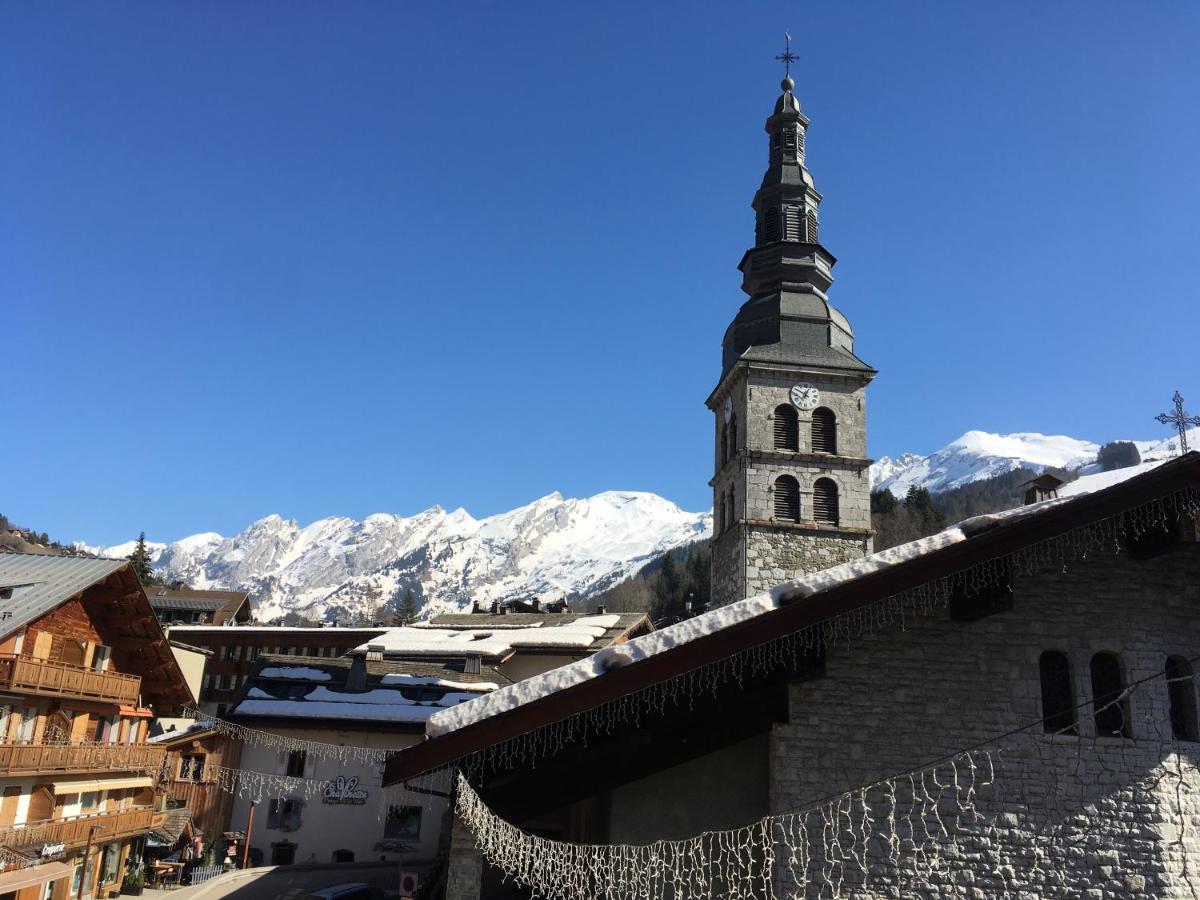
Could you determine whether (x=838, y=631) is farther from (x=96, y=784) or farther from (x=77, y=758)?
(x=96, y=784)

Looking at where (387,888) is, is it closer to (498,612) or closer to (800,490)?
(800,490)

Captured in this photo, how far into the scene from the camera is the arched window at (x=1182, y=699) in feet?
33.4

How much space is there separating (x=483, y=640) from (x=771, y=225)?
23.8m

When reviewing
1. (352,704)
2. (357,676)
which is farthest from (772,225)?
(352,704)

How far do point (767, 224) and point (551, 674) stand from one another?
33.2 metres

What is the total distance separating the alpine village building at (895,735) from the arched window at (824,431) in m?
23.9

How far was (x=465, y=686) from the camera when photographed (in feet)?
121

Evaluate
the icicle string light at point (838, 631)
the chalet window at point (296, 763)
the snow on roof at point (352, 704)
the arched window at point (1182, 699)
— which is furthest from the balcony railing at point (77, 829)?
the arched window at point (1182, 699)

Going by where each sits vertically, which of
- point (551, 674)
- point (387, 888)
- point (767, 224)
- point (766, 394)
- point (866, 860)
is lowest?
point (387, 888)

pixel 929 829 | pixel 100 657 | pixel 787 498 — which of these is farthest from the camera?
pixel 787 498

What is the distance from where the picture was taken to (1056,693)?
10336 millimetres

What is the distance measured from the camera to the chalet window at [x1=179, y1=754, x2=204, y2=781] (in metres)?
34.7

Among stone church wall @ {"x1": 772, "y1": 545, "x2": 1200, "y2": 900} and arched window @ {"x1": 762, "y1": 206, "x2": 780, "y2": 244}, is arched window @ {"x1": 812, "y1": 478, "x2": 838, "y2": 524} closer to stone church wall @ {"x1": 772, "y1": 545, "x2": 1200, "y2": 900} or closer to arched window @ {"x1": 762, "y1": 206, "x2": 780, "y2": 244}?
arched window @ {"x1": 762, "y1": 206, "x2": 780, "y2": 244}

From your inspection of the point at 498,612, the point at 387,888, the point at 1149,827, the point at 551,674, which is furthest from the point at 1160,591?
the point at 498,612
